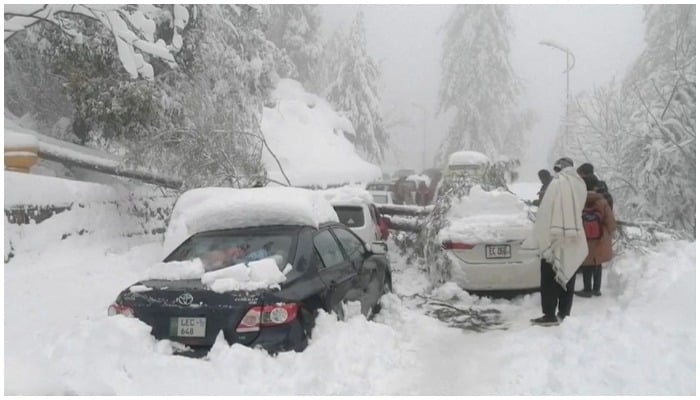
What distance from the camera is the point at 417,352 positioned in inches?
213

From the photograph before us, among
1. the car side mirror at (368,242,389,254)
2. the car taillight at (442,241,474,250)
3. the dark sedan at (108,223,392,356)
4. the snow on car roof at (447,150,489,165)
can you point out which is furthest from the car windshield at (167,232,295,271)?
the snow on car roof at (447,150,489,165)

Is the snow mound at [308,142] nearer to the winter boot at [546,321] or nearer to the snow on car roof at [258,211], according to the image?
the snow on car roof at [258,211]

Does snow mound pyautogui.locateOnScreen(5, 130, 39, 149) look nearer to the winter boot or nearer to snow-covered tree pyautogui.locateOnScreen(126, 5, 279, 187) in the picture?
snow-covered tree pyautogui.locateOnScreen(126, 5, 279, 187)

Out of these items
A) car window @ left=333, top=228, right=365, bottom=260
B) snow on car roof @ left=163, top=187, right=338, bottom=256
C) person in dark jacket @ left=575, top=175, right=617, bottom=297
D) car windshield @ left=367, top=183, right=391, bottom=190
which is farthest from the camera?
car windshield @ left=367, top=183, right=391, bottom=190

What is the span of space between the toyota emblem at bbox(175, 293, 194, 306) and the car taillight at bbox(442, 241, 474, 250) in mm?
4038

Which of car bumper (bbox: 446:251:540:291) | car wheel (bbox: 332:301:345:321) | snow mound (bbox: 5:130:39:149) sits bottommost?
car bumper (bbox: 446:251:540:291)

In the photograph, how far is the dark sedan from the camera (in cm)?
429

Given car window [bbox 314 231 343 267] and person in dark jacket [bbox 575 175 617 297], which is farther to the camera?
person in dark jacket [bbox 575 175 617 297]

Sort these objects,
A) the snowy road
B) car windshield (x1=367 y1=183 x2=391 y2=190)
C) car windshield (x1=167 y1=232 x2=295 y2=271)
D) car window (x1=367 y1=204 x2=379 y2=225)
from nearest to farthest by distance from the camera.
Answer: the snowy road
car windshield (x1=167 y1=232 x2=295 y2=271)
car window (x1=367 y1=204 x2=379 y2=225)
car windshield (x1=367 y1=183 x2=391 y2=190)

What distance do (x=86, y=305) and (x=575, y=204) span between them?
19.8ft

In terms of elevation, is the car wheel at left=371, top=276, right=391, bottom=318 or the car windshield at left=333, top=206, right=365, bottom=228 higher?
the car windshield at left=333, top=206, right=365, bottom=228

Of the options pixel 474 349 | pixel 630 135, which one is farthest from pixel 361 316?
pixel 630 135

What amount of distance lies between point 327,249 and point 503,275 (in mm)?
2736

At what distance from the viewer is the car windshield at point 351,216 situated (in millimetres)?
9820
